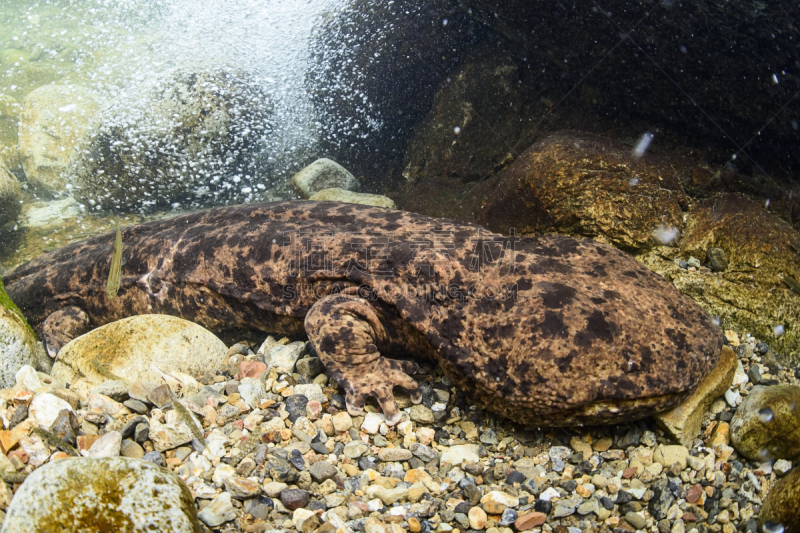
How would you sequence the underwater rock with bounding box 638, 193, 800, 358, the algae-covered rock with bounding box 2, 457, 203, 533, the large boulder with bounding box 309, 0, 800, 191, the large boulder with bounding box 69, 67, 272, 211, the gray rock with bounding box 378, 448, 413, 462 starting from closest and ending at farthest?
the algae-covered rock with bounding box 2, 457, 203, 533, the gray rock with bounding box 378, 448, 413, 462, the underwater rock with bounding box 638, 193, 800, 358, the large boulder with bounding box 309, 0, 800, 191, the large boulder with bounding box 69, 67, 272, 211

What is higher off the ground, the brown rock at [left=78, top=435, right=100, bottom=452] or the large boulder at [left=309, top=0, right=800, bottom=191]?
the large boulder at [left=309, top=0, right=800, bottom=191]

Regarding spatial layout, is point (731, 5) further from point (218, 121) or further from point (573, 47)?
point (218, 121)

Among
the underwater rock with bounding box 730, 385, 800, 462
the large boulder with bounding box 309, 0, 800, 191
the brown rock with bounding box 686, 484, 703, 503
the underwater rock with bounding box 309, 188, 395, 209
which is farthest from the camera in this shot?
the underwater rock with bounding box 309, 188, 395, 209

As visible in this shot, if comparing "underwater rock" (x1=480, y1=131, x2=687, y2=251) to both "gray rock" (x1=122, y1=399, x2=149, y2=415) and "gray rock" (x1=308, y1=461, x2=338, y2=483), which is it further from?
"gray rock" (x1=122, y1=399, x2=149, y2=415)

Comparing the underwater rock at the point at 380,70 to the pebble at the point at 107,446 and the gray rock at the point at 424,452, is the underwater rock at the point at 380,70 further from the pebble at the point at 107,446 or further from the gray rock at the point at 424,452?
the pebble at the point at 107,446

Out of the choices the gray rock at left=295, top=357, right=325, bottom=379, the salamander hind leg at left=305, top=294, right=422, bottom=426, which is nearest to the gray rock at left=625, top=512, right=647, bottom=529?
the salamander hind leg at left=305, top=294, right=422, bottom=426

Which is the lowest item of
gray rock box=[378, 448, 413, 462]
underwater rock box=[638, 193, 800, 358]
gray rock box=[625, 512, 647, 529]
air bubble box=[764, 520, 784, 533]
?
gray rock box=[378, 448, 413, 462]

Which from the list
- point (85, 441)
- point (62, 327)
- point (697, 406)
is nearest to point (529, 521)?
point (697, 406)
